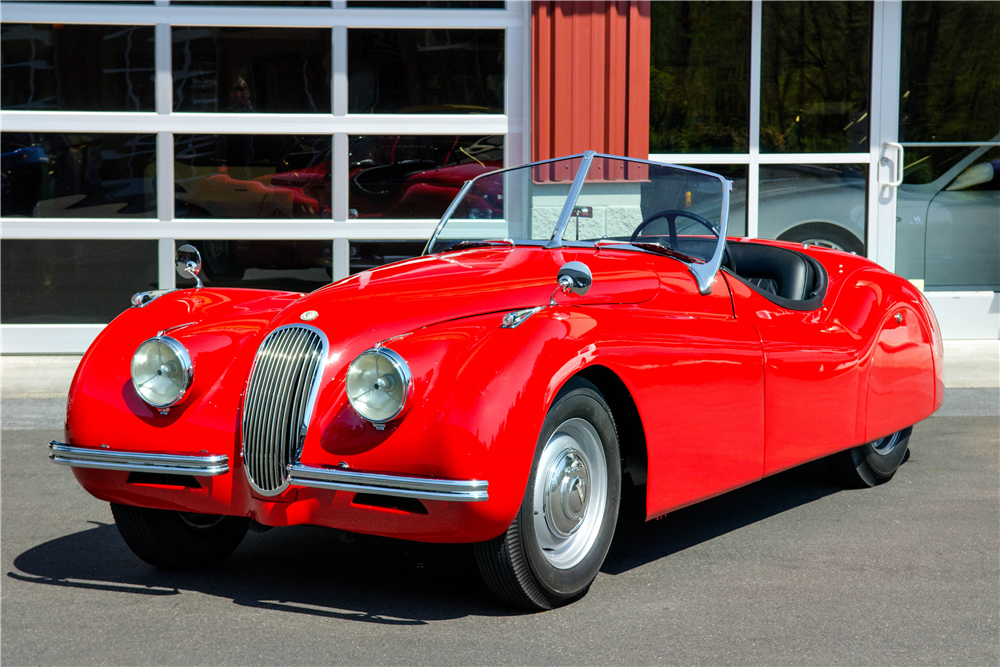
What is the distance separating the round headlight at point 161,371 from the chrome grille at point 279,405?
23cm

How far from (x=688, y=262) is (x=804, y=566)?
1219mm

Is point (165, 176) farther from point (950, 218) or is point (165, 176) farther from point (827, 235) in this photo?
point (950, 218)

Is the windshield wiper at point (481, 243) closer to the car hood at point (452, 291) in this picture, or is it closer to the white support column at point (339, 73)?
the car hood at point (452, 291)

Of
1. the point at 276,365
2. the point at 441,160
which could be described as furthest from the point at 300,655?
the point at 441,160

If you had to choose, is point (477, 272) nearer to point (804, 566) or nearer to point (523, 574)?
point (523, 574)

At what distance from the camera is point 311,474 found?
302 centimetres

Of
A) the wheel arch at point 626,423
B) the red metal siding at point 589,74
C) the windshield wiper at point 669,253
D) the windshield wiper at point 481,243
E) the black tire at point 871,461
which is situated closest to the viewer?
the wheel arch at point 626,423

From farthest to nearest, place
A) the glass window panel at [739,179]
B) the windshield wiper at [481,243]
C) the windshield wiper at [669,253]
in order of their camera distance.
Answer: the glass window panel at [739,179] < the windshield wiper at [481,243] < the windshield wiper at [669,253]

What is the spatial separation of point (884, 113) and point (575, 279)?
7.08 metres

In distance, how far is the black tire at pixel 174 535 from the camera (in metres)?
3.58

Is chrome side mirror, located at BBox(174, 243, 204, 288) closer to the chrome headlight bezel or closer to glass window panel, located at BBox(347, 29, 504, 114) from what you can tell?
the chrome headlight bezel

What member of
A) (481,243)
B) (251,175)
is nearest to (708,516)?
(481,243)

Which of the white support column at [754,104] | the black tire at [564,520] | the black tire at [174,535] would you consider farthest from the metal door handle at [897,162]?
the black tire at [174,535]

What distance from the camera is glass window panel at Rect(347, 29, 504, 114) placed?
9.02 m
